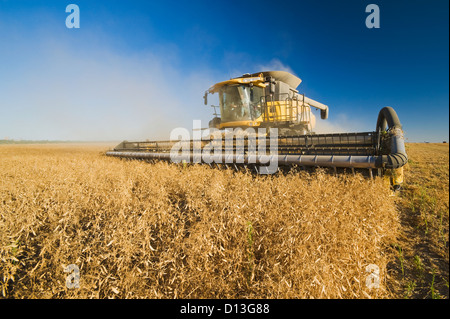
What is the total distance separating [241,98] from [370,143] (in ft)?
14.1

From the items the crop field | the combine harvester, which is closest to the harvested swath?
the crop field

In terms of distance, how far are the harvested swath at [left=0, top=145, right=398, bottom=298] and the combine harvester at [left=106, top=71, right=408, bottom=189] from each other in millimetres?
1204

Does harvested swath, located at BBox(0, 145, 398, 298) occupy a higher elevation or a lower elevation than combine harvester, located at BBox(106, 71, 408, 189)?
lower

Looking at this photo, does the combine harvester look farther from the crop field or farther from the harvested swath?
the harvested swath

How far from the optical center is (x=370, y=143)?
3867mm

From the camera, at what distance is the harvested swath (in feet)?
4.84

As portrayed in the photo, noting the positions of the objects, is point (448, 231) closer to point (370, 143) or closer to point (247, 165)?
point (370, 143)

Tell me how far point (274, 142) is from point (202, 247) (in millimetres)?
3726

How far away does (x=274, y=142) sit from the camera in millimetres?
4930

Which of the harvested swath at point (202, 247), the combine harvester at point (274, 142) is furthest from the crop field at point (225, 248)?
the combine harvester at point (274, 142)

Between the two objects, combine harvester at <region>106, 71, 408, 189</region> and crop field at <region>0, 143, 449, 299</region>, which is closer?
crop field at <region>0, 143, 449, 299</region>

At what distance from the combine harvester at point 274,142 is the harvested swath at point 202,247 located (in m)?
1.20

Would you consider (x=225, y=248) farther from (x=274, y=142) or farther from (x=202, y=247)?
(x=274, y=142)
